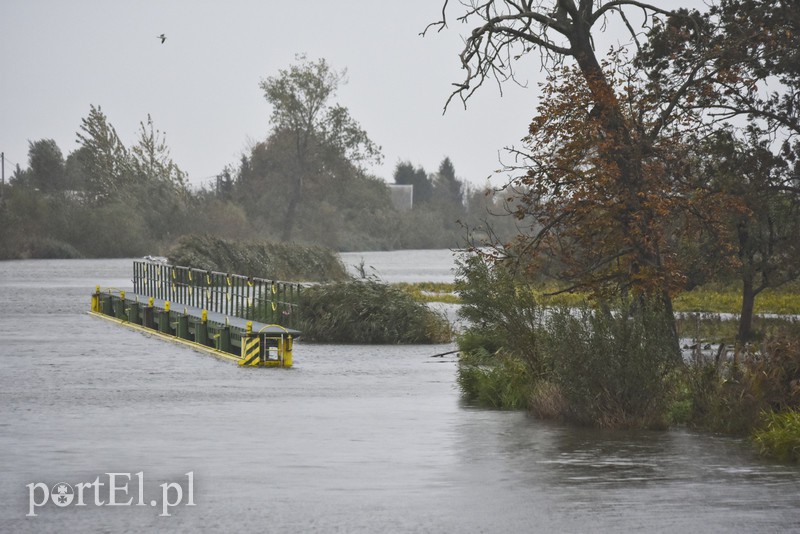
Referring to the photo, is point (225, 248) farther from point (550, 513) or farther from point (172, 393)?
point (550, 513)

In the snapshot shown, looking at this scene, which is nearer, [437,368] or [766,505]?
[766,505]

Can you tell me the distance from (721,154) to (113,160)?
10668 centimetres

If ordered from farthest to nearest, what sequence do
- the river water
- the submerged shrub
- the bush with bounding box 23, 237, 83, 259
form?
the bush with bounding box 23, 237, 83, 259 < the submerged shrub < the river water

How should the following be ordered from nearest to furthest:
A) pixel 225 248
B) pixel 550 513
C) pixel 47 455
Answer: pixel 550 513, pixel 47 455, pixel 225 248

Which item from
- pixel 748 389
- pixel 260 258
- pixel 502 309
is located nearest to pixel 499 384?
pixel 502 309

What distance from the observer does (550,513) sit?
12.1 m

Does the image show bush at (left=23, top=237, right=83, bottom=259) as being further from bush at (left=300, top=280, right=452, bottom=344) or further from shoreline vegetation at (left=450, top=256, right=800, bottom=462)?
shoreline vegetation at (left=450, top=256, right=800, bottom=462)

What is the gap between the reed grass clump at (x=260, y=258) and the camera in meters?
63.2

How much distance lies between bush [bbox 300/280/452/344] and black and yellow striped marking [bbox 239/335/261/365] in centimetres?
607

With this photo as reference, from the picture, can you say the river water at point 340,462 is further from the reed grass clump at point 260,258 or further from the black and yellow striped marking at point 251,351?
the reed grass clump at point 260,258

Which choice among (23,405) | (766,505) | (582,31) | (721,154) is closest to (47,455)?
(23,405)

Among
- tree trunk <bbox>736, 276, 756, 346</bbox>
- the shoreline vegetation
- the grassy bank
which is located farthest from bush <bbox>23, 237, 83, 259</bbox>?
the shoreline vegetation

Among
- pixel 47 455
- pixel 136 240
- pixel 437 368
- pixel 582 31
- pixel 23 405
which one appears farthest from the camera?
pixel 136 240

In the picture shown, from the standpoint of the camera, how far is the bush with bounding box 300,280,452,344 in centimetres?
3331
